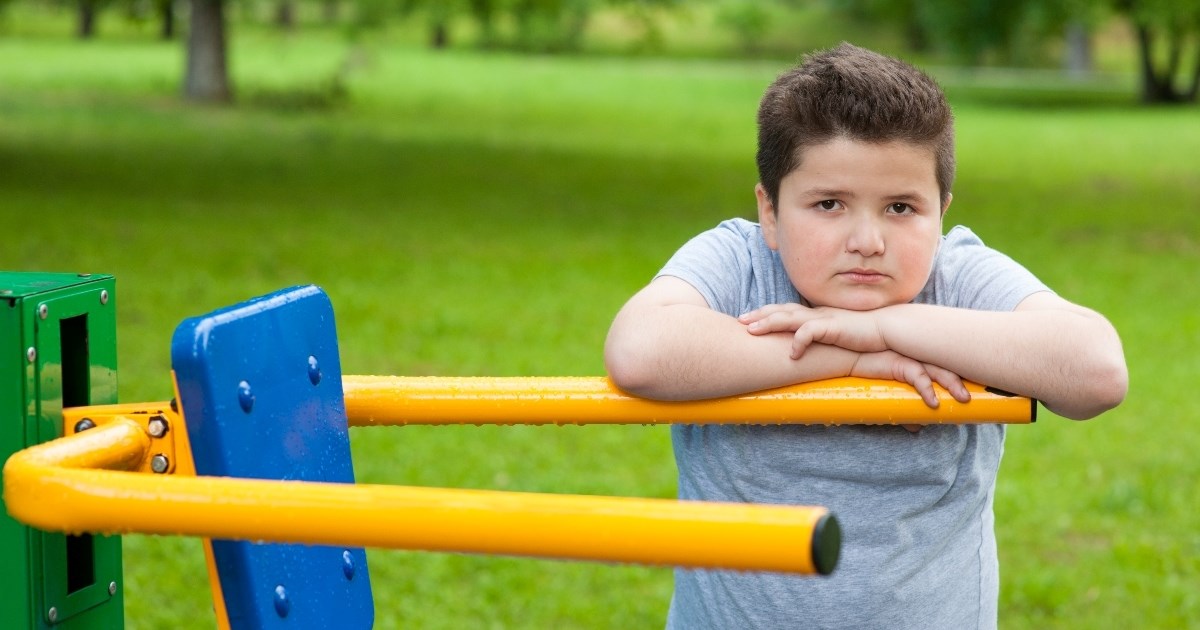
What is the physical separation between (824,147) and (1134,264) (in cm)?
1062

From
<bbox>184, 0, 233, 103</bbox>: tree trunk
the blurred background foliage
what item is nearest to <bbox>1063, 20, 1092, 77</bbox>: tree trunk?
the blurred background foliage

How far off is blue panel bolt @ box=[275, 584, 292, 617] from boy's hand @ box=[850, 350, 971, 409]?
2.54ft

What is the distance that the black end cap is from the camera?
1253 mm

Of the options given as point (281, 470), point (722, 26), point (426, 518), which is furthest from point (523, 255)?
point (722, 26)

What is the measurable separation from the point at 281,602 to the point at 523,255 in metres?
9.90

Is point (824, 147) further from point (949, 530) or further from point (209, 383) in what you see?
point (209, 383)

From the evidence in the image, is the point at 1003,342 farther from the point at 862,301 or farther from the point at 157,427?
the point at 157,427

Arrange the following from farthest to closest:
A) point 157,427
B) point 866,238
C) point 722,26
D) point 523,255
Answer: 1. point 722,26
2. point 523,255
3. point 866,238
4. point 157,427

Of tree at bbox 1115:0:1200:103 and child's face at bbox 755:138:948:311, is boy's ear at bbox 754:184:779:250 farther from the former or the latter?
tree at bbox 1115:0:1200:103

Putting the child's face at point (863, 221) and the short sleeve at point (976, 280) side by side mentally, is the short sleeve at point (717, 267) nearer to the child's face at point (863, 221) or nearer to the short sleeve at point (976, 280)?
the child's face at point (863, 221)

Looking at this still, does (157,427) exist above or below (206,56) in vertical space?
above

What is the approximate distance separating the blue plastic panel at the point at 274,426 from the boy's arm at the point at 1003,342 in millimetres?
568

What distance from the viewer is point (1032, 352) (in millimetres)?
1880

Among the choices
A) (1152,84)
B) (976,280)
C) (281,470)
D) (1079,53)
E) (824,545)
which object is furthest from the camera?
(1079,53)
